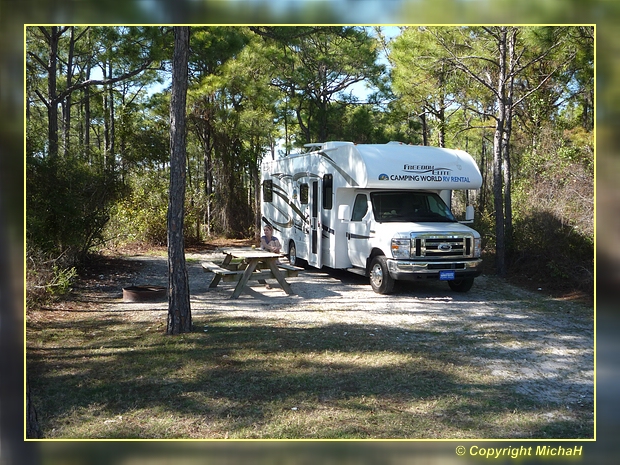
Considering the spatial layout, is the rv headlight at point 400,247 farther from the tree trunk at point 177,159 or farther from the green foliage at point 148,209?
the green foliage at point 148,209

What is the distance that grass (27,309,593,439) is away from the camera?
4535 millimetres

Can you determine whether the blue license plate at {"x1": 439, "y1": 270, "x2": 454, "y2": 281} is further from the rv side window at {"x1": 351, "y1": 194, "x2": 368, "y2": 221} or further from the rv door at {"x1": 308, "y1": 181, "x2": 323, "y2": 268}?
the rv door at {"x1": 308, "y1": 181, "x2": 323, "y2": 268}

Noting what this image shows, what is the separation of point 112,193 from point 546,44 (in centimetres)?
879

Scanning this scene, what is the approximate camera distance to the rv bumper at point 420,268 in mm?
9914

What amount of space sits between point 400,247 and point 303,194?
4084 millimetres

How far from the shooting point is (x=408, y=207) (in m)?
11.2

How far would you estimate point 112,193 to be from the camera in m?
12.2

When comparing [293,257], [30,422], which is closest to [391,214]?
[293,257]

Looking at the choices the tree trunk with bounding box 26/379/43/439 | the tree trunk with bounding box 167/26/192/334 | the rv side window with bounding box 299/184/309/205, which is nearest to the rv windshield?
the rv side window with bounding box 299/184/309/205

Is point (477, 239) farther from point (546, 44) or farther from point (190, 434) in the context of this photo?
point (190, 434)

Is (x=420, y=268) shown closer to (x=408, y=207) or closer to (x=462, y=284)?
(x=462, y=284)

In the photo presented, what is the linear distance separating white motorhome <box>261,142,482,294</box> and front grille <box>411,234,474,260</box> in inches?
0.7

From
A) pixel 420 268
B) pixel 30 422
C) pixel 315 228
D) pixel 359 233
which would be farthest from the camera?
pixel 315 228
